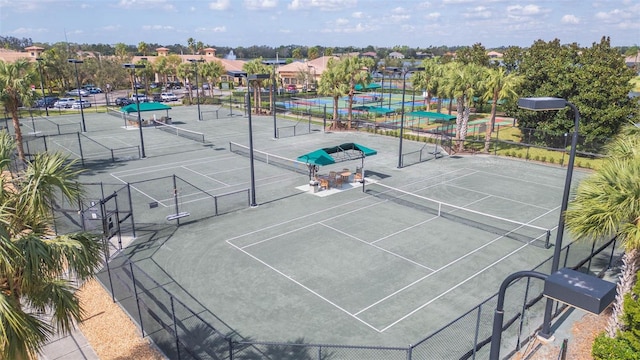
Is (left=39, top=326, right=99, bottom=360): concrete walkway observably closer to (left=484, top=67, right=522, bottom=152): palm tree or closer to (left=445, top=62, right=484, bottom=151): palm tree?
(left=445, top=62, right=484, bottom=151): palm tree

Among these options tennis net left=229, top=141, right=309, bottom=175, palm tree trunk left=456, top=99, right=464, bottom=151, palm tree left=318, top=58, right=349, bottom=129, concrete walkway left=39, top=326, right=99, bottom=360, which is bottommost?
concrete walkway left=39, top=326, right=99, bottom=360

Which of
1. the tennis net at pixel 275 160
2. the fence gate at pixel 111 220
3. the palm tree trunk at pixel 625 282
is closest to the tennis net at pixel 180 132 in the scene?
the tennis net at pixel 275 160

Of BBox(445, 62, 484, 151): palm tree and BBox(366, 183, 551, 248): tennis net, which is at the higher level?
BBox(445, 62, 484, 151): palm tree

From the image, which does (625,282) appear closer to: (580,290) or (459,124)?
(580,290)

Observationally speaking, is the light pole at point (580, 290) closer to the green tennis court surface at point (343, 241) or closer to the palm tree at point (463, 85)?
the green tennis court surface at point (343, 241)

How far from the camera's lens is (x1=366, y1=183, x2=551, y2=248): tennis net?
21.5 meters

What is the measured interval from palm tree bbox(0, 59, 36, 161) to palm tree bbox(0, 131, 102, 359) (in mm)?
25512

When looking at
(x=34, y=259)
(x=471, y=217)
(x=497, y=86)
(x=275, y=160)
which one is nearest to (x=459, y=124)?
(x=497, y=86)

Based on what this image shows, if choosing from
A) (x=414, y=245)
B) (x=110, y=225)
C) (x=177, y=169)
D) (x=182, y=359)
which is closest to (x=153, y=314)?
(x=182, y=359)

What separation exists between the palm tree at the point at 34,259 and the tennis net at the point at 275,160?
24.1m

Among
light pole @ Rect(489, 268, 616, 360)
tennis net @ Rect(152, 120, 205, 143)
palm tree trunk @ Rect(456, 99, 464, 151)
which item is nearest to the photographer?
light pole @ Rect(489, 268, 616, 360)

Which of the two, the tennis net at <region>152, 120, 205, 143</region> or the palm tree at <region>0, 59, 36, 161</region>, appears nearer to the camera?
the palm tree at <region>0, 59, 36, 161</region>

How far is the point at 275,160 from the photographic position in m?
36.2

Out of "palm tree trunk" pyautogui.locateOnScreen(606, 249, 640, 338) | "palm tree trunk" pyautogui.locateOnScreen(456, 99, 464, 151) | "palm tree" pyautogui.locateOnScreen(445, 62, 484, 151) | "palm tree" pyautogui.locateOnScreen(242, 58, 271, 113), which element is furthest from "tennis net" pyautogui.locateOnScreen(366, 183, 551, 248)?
"palm tree" pyautogui.locateOnScreen(242, 58, 271, 113)
